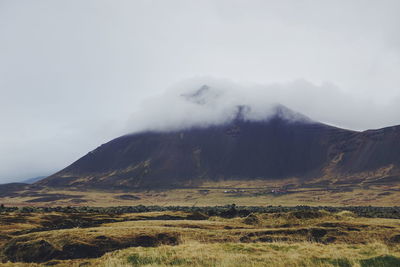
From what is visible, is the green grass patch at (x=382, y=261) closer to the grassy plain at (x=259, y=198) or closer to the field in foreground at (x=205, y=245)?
the field in foreground at (x=205, y=245)

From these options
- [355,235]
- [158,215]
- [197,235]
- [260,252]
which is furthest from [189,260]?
[158,215]

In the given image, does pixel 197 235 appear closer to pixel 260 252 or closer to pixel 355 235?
pixel 260 252

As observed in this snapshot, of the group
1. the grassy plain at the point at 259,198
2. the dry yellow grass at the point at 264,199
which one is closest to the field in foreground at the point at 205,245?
the dry yellow grass at the point at 264,199

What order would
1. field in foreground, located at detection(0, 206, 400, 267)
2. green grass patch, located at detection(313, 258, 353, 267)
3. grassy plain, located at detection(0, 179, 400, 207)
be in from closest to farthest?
green grass patch, located at detection(313, 258, 353, 267) → field in foreground, located at detection(0, 206, 400, 267) → grassy plain, located at detection(0, 179, 400, 207)

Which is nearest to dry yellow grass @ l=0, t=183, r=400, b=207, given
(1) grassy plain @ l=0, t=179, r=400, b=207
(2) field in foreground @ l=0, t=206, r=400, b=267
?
(1) grassy plain @ l=0, t=179, r=400, b=207

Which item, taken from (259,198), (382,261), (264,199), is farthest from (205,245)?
(259,198)

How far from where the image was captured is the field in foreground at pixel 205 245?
57.1 feet

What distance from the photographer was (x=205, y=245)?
75.8ft

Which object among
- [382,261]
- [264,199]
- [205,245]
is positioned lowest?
[264,199]

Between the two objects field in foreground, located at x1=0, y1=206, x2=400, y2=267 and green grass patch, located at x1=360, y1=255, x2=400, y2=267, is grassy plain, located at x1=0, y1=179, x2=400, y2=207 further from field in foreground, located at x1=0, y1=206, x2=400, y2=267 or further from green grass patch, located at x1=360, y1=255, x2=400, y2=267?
green grass patch, located at x1=360, y1=255, x2=400, y2=267

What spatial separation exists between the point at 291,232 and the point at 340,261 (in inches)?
628

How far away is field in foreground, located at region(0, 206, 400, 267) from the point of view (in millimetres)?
17391

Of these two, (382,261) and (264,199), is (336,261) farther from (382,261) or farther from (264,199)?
(264,199)

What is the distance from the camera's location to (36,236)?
2981cm
